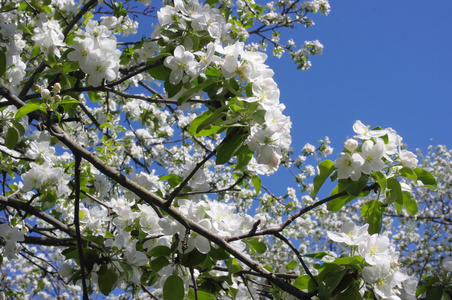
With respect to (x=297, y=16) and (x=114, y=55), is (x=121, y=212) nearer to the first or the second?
(x=114, y=55)

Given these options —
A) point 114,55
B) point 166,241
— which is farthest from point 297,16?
point 166,241

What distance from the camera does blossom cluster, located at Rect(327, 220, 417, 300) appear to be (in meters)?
1.23

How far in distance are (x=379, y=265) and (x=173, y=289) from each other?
0.71 meters

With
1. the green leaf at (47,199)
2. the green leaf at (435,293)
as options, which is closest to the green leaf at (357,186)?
the green leaf at (435,293)

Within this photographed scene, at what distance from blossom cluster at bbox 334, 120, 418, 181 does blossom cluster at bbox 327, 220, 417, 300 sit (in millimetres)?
208

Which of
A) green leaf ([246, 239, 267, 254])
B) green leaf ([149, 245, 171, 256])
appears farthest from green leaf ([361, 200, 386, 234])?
green leaf ([149, 245, 171, 256])

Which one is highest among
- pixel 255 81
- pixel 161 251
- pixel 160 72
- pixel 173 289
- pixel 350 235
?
pixel 160 72

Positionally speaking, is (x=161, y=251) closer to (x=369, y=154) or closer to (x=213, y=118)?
(x=213, y=118)

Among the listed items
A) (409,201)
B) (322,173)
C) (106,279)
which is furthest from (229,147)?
(106,279)

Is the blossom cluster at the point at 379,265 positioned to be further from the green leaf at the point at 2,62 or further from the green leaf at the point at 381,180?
the green leaf at the point at 2,62

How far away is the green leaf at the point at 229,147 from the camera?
125cm

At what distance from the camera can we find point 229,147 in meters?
1.26

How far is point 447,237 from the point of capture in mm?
7898

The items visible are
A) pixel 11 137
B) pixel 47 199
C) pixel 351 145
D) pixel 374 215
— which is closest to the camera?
pixel 351 145
